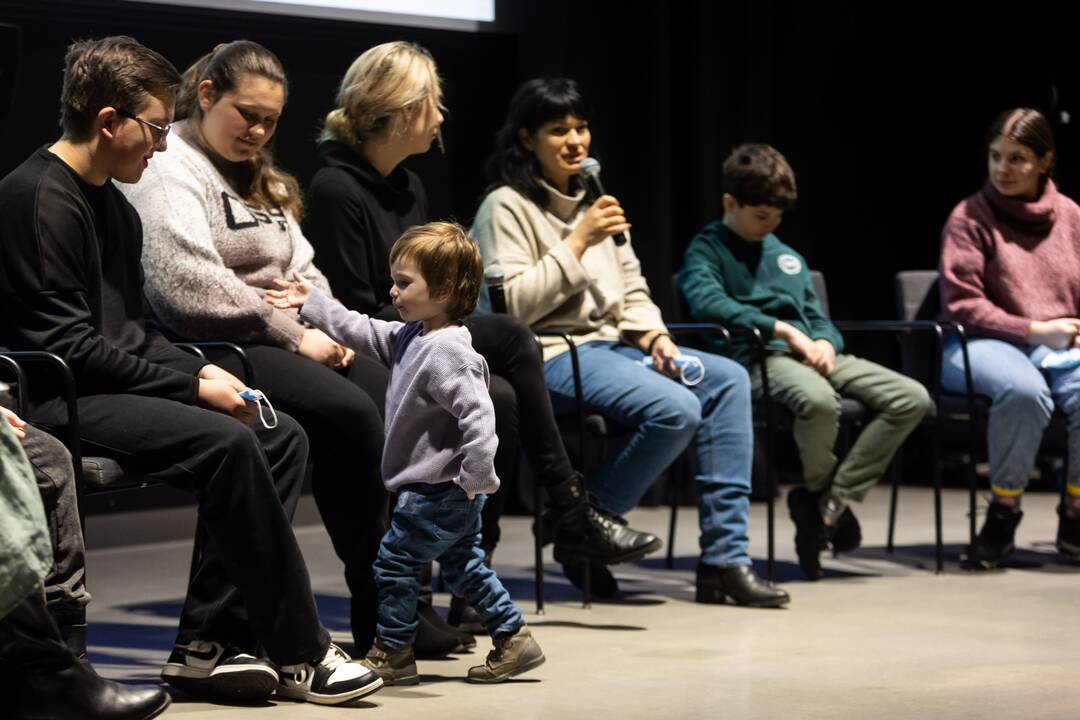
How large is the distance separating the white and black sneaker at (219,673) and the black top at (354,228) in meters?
0.83

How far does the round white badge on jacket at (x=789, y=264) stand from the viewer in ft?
13.2

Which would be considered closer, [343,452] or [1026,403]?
[343,452]

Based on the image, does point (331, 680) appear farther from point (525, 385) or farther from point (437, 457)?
point (525, 385)

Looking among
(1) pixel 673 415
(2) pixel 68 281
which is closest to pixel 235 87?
(2) pixel 68 281

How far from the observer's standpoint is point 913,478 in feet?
20.3

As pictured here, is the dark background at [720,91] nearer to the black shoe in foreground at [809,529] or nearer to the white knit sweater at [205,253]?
the white knit sweater at [205,253]

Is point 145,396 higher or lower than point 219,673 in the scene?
higher

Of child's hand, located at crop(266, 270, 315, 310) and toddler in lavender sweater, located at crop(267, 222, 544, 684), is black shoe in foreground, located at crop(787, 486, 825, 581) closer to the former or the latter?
toddler in lavender sweater, located at crop(267, 222, 544, 684)

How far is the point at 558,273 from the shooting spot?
3430mm

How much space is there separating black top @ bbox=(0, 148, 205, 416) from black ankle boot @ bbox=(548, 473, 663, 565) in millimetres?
862

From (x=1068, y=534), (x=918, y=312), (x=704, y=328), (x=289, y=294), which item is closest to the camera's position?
(x=289, y=294)

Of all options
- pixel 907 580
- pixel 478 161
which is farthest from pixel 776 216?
pixel 478 161

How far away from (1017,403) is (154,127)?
7.58 feet

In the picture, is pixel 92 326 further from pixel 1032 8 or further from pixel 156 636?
pixel 1032 8
